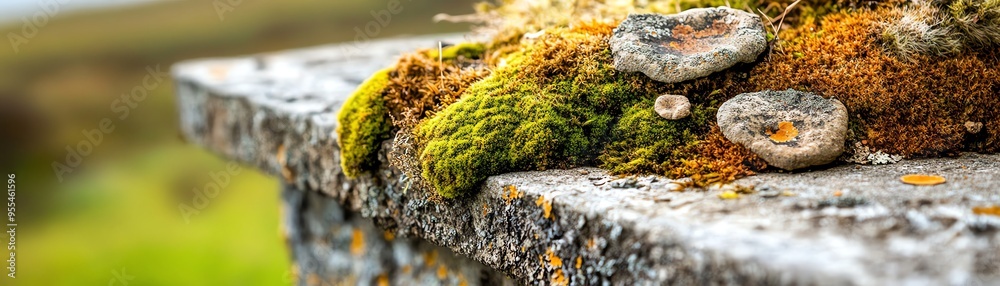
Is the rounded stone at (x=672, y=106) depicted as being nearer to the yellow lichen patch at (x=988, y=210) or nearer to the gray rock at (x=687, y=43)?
the gray rock at (x=687, y=43)

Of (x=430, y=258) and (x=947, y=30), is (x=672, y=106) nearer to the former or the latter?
(x=947, y=30)

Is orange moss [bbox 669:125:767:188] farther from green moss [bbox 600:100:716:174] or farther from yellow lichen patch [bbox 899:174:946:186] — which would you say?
yellow lichen patch [bbox 899:174:946:186]

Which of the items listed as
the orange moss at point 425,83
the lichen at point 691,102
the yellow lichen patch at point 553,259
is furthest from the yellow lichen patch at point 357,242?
the yellow lichen patch at point 553,259

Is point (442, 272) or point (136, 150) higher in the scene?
point (442, 272)

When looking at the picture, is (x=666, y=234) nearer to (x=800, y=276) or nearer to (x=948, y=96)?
(x=800, y=276)

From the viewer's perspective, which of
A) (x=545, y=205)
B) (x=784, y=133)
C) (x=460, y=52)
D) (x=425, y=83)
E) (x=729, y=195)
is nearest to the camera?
(x=729, y=195)

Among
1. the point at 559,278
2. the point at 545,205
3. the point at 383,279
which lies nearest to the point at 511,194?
the point at 545,205
